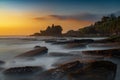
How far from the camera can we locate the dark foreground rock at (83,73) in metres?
6.63

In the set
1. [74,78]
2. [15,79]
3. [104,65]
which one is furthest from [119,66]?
[15,79]

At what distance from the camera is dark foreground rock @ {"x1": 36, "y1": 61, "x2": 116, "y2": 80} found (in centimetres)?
663

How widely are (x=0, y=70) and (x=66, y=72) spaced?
2.72m

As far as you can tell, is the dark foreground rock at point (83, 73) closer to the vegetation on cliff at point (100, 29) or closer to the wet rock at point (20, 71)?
the wet rock at point (20, 71)

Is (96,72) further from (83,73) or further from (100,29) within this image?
(100,29)

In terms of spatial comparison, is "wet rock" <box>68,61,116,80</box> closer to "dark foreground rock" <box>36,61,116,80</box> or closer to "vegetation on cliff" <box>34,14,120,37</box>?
"dark foreground rock" <box>36,61,116,80</box>

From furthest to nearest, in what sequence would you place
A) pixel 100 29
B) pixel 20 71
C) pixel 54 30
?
1. pixel 54 30
2. pixel 100 29
3. pixel 20 71

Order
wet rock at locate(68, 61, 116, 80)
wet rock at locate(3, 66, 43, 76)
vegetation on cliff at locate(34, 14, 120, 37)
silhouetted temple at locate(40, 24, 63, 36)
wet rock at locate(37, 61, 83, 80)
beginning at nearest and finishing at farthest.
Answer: wet rock at locate(68, 61, 116, 80) → wet rock at locate(37, 61, 83, 80) → wet rock at locate(3, 66, 43, 76) → vegetation on cliff at locate(34, 14, 120, 37) → silhouetted temple at locate(40, 24, 63, 36)

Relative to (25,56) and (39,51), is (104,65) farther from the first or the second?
(39,51)

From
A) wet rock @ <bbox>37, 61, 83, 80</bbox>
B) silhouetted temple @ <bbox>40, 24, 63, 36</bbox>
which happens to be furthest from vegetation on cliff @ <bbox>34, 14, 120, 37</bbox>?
wet rock @ <bbox>37, 61, 83, 80</bbox>

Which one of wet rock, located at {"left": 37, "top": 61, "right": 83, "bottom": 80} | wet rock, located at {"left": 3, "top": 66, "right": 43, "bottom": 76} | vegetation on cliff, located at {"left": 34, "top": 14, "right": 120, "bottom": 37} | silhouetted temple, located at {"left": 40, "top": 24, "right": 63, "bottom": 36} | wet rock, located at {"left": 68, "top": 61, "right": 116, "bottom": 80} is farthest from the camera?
silhouetted temple, located at {"left": 40, "top": 24, "right": 63, "bottom": 36}

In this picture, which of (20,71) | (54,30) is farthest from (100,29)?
(20,71)

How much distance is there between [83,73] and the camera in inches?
269

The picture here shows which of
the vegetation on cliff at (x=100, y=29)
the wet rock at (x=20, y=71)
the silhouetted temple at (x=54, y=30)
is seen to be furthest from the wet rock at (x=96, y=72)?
the silhouetted temple at (x=54, y=30)
